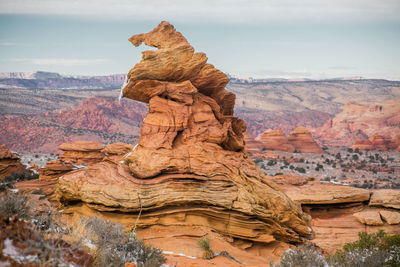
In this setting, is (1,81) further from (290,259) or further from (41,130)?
(290,259)

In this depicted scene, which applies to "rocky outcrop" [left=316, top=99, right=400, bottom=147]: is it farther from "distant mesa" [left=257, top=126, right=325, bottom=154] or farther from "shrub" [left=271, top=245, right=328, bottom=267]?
"shrub" [left=271, top=245, right=328, bottom=267]

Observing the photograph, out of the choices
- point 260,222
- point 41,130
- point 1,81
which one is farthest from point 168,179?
point 1,81

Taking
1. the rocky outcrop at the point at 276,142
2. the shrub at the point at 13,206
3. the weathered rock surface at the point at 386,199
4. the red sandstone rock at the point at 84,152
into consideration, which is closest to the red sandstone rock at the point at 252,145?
the rocky outcrop at the point at 276,142

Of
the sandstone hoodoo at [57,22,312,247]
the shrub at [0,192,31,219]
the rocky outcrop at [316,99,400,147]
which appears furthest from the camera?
the rocky outcrop at [316,99,400,147]

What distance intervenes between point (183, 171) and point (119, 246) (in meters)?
4.38

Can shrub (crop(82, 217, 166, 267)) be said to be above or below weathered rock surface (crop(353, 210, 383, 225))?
above

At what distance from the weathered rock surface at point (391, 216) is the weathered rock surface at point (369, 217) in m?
0.27

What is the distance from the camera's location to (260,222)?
12188 mm

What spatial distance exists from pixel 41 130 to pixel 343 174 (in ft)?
215

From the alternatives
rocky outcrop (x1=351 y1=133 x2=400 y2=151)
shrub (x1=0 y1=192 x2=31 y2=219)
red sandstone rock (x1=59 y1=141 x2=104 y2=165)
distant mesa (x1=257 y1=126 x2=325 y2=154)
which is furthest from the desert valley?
rocky outcrop (x1=351 y1=133 x2=400 y2=151)

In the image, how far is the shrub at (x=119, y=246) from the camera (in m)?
7.20

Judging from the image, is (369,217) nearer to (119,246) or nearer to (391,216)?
(391,216)

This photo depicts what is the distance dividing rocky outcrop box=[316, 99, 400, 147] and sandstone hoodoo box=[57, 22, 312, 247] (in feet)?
258

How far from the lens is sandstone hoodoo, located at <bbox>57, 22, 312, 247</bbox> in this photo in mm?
11531
